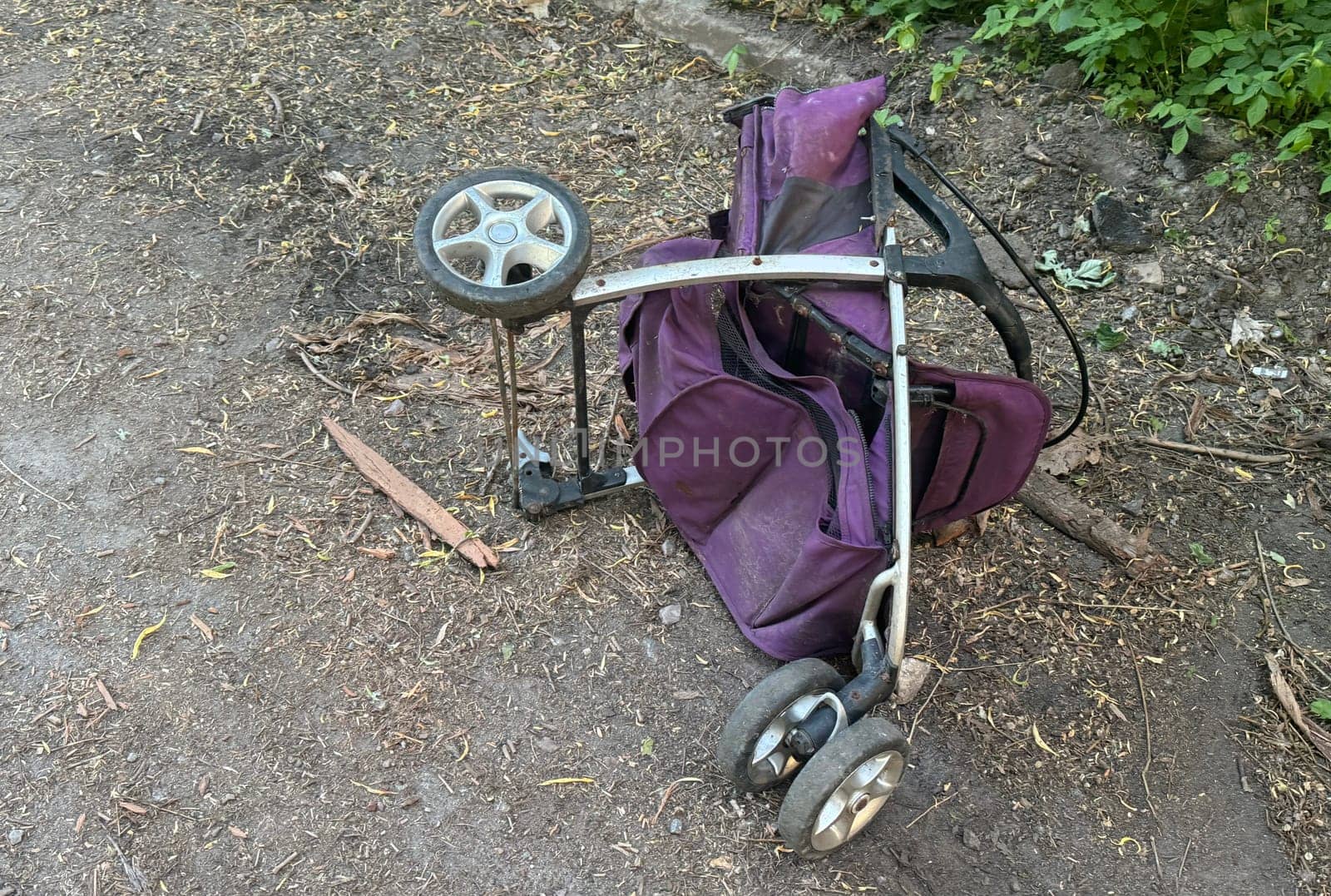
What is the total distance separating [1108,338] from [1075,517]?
0.96 m

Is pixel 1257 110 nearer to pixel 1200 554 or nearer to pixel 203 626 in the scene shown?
pixel 1200 554

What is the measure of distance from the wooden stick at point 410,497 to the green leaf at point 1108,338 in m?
2.34

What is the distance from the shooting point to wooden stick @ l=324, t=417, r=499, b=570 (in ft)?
9.43

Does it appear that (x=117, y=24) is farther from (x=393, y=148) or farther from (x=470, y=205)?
(x=470, y=205)

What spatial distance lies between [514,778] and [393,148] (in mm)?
2912

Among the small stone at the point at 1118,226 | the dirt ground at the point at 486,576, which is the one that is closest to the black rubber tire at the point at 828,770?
the dirt ground at the point at 486,576

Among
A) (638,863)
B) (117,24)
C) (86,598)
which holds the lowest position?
(638,863)

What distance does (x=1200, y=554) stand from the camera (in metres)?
2.99

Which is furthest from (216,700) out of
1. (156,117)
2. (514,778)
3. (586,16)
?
(586,16)

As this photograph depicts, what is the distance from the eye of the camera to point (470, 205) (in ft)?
7.80

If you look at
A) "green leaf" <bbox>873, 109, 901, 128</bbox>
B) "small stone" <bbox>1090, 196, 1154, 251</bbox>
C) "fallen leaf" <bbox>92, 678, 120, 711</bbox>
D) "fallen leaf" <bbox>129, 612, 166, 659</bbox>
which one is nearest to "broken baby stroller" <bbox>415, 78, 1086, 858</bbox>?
"fallen leaf" <bbox>129, 612, 166, 659</bbox>

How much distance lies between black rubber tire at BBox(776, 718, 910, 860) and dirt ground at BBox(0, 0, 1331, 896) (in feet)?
0.79

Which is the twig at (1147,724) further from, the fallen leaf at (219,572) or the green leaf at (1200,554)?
the fallen leaf at (219,572)

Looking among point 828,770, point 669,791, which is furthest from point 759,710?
point 669,791
